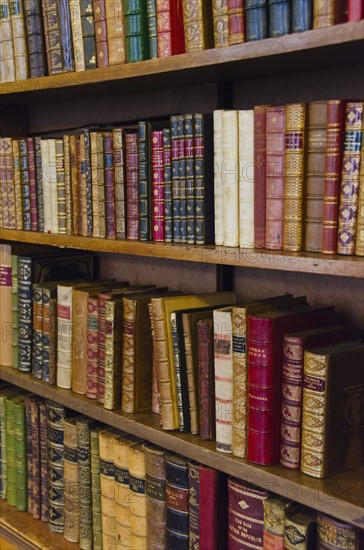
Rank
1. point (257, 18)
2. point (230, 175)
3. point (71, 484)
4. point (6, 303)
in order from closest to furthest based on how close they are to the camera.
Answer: point (257, 18)
point (230, 175)
point (71, 484)
point (6, 303)

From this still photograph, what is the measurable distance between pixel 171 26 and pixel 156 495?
2.78 ft

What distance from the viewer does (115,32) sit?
127 cm

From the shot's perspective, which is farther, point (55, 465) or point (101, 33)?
point (55, 465)

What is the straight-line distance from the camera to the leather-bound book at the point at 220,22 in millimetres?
1095

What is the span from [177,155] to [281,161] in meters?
0.22

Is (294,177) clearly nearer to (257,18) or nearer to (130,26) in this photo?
(257,18)

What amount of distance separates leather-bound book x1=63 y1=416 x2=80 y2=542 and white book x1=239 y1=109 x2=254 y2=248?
0.62 metres

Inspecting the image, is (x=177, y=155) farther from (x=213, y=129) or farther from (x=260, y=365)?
(x=260, y=365)

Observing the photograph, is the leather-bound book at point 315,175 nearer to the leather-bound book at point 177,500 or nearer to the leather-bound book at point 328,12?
the leather-bound book at point 328,12

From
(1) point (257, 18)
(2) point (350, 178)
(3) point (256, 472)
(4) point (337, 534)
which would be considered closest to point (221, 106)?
(1) point (257, 18)

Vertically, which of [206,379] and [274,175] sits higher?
[274,175]

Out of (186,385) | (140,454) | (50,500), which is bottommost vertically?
(50,500)

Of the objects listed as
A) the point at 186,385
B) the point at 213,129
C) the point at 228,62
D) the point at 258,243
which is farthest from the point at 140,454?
the point at 228,62

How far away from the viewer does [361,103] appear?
98 cm
